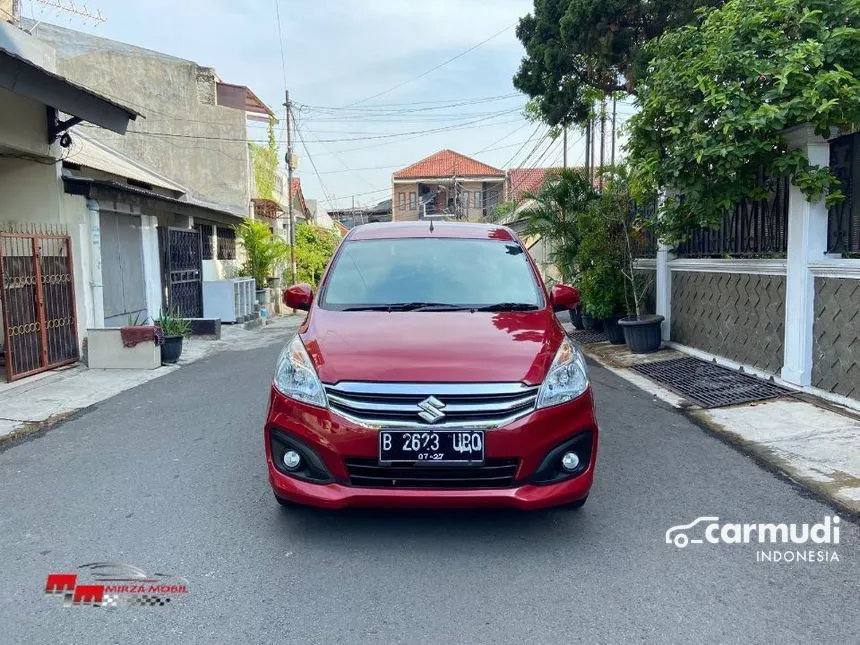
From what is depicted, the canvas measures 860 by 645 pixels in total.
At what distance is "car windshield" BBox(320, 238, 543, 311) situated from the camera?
4.32m

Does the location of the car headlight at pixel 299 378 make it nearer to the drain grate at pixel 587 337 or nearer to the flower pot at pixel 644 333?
the flower pot at pixel 644 333

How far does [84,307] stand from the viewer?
9797 mm

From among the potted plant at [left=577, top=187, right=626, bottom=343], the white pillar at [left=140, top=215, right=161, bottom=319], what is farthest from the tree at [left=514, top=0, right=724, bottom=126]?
the white pillar at [left=140, top=215, right=161, bottom=319]

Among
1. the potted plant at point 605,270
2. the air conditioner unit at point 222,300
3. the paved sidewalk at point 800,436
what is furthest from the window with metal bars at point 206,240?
the paved sidewalk at point 800,436

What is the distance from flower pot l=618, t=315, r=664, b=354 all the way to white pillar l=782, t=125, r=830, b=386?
292 cm

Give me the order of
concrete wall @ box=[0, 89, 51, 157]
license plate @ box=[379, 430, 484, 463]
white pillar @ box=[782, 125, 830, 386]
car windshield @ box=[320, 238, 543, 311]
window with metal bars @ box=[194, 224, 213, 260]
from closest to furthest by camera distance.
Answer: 1. license plate @ box=[379, 430, 484, 463]
2. car windshield @ box=[320, 238, 543, 311]
3. white pillar @ box=[782, 125, 830, 386]
4. concrete wall @ box=[0, 89, 51, 157]
5. window with metal bars @ box=[194, 224, 213, 260]

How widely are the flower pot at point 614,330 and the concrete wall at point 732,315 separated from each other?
122 cm

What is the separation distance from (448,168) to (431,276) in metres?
44.8

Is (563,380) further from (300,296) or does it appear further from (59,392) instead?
(59,392)

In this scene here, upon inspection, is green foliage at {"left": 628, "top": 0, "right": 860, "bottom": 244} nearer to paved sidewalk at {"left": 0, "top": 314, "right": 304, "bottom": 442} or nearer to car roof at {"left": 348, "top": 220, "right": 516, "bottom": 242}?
car roof at {"left": 348, "top": 220, "right": 516, "bottom": 242}

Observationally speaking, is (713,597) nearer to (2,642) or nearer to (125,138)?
(2,642)

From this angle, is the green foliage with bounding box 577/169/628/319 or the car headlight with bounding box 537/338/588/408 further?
the green foliage with bounding box 577/169/628/319

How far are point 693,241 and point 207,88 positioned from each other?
59.9 ft

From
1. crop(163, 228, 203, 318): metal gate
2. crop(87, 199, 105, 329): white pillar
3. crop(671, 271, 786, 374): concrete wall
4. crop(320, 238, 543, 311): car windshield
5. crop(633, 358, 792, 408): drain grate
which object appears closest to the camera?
crop(320, 238, 543, 311): car windshield
